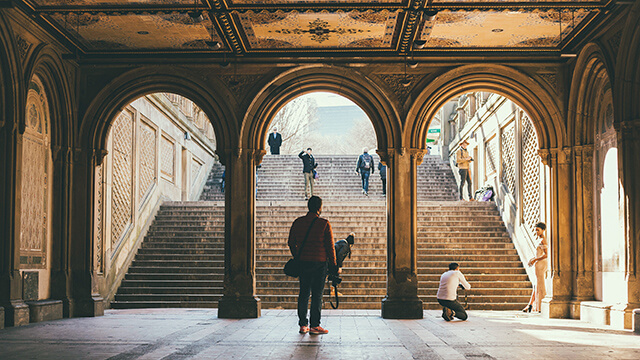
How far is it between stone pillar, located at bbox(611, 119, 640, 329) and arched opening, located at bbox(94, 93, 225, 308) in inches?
297

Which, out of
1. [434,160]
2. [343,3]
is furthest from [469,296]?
[434,160]

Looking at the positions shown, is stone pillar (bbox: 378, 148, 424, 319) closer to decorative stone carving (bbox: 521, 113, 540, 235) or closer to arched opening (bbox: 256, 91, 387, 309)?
arched opening (bbox: 256, 91, 387, 309)

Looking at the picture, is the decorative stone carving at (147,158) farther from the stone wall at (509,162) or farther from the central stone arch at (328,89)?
the stone wall at (509,162)

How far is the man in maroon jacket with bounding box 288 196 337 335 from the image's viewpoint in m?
8.53

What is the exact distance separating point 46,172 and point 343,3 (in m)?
5.73

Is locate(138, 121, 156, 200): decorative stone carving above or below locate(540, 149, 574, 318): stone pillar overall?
above

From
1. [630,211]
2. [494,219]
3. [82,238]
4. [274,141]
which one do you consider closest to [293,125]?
[274,141]

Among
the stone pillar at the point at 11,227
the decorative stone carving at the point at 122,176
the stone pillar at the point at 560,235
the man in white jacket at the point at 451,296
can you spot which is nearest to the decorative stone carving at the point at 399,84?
the stone pillar at the point at 560,235

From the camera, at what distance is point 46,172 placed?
1174 cm

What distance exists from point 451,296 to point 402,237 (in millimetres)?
1390

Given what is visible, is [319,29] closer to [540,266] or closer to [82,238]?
[82,238]

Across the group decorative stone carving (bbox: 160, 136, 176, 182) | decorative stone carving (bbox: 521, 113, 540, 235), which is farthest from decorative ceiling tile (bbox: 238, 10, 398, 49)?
decorative stone carving (bbox: 160, 136, 176, 182)

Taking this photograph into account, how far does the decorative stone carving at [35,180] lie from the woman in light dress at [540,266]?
8316mm

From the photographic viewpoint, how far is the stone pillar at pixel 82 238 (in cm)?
1195
